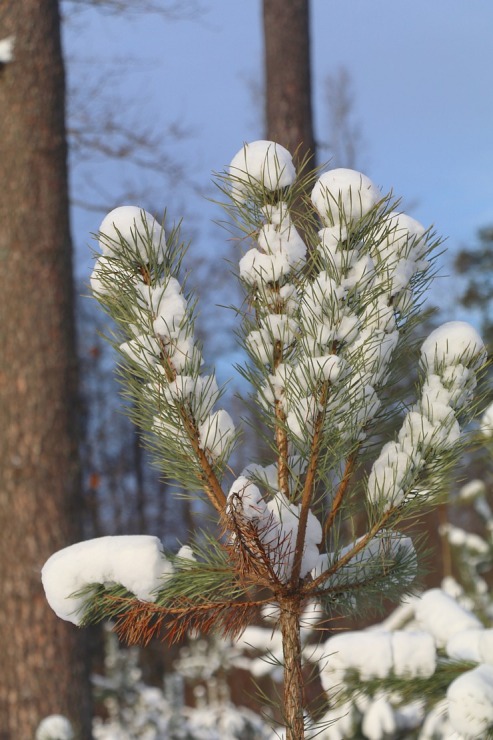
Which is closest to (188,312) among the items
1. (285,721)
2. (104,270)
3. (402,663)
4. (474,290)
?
(104,270)

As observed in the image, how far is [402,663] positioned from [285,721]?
553 mm

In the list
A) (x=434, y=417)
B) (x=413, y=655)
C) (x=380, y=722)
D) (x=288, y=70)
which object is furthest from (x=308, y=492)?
(x=288, y=70)

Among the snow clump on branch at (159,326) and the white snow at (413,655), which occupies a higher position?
the snow clump on branch at (159,326)

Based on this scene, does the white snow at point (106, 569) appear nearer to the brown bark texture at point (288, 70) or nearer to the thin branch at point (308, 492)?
the thin branch at point (308, 492)

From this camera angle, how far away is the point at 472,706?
1.42 metres

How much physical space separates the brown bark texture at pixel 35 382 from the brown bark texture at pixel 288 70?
1350mm

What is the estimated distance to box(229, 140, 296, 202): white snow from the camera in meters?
1.20

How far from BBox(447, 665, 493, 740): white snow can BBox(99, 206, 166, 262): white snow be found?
0.93 meters

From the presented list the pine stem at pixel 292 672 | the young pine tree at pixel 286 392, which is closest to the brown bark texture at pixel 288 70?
the young pine tree at pixel 286 392

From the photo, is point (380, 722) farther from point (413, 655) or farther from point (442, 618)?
point (413, 655)

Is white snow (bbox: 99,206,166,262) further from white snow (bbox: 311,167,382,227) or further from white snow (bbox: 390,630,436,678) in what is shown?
white snow (bbox: 390,630,436,678)

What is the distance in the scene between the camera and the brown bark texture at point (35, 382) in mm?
3637

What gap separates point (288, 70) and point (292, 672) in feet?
14.4

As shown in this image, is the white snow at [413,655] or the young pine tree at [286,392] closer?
the young pine tree at [286,392]
